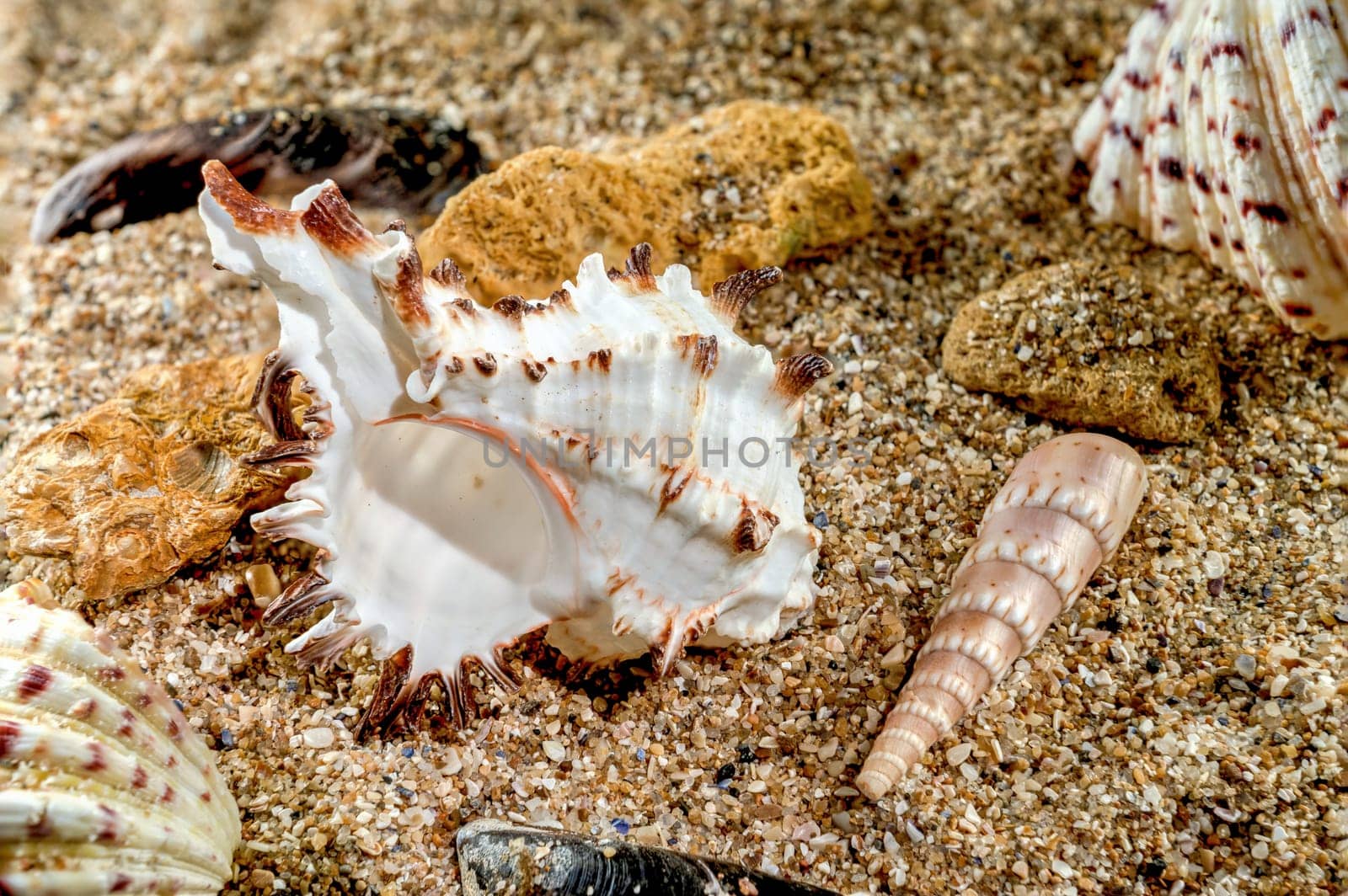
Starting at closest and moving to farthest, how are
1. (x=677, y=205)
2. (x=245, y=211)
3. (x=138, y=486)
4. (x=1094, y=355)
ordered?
(x=245, y=211)
(x=138, y=486)
(x=1094, y=355)
(x=677, y=205)

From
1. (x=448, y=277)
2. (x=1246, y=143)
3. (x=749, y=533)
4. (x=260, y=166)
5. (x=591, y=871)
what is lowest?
(x=591, y=871)

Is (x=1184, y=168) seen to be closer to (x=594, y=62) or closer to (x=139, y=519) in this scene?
(x=594, y=62)

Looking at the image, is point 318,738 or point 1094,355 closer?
point 318,738

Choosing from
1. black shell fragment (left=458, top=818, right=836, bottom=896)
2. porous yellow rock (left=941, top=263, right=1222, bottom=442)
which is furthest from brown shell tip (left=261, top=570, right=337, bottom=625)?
porous yellow rock (left=941, top=263, right=1222, bottom=442)

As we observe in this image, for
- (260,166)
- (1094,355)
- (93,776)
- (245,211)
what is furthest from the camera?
(260,166)

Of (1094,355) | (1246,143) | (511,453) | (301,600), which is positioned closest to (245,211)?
(511,453)

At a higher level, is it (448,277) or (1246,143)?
(1246,143)

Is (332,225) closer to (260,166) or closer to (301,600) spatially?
(301,600)
